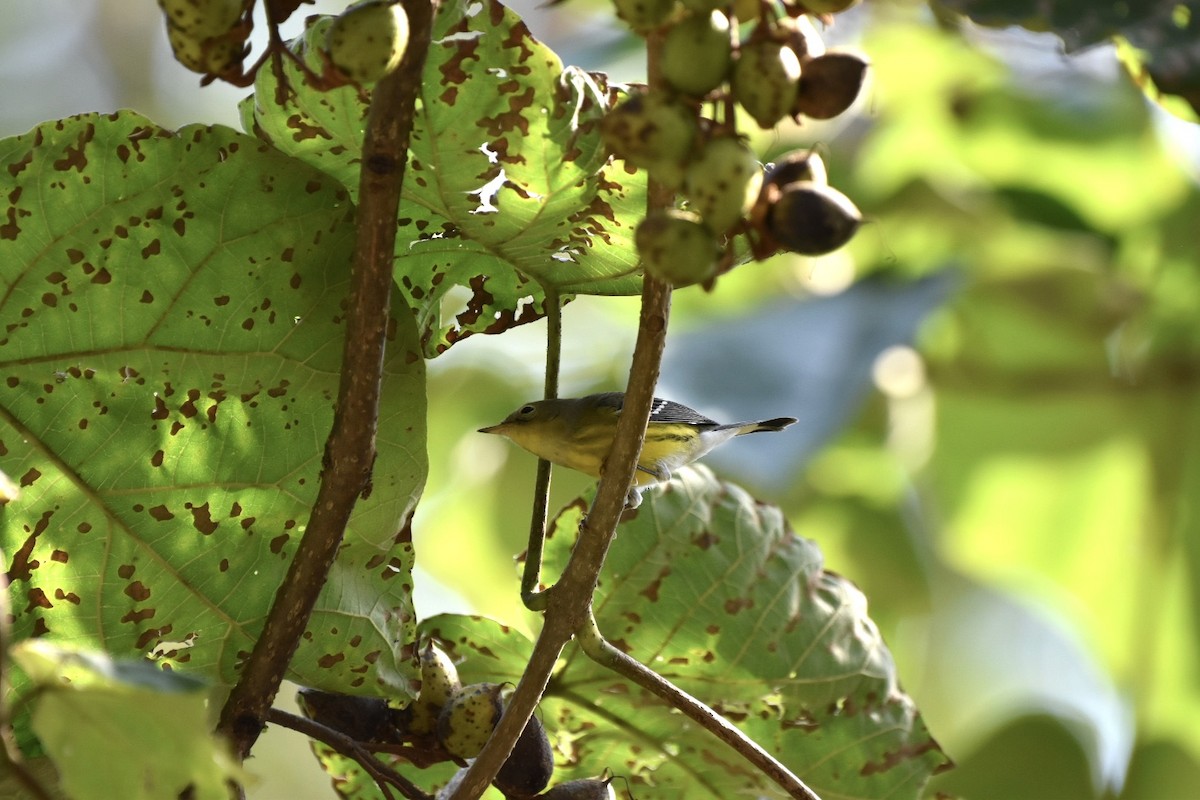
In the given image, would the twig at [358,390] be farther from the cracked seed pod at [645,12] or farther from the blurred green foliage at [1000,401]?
the blurred green foliage at [1000,401]

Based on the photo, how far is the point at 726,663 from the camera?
156cm

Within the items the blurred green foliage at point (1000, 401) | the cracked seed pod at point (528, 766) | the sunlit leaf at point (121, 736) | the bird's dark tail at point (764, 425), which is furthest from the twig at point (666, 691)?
the blurred green foliage at point (1000, 401)

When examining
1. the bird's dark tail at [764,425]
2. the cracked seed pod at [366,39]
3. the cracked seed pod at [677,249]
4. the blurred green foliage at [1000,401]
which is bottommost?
the blurred green foliage at [1000,401]

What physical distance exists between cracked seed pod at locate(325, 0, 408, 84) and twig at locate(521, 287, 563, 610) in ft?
1.47

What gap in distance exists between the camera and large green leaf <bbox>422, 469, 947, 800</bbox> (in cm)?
153

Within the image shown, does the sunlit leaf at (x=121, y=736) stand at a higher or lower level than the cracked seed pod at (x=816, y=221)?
lower

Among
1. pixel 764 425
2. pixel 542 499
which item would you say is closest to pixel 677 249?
pixel 542 499

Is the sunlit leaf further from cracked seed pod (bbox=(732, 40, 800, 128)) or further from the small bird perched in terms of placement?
the small bird perched

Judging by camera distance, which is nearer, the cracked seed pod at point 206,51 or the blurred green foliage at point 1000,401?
the cracked seed pod at point 206,51

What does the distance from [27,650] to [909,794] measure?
113cm

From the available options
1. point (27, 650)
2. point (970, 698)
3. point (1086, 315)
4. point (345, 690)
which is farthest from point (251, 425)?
point (970, 698)

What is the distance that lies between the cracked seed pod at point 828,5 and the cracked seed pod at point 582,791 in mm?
742

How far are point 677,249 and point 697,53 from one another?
117mm

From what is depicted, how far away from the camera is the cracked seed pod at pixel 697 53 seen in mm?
752
